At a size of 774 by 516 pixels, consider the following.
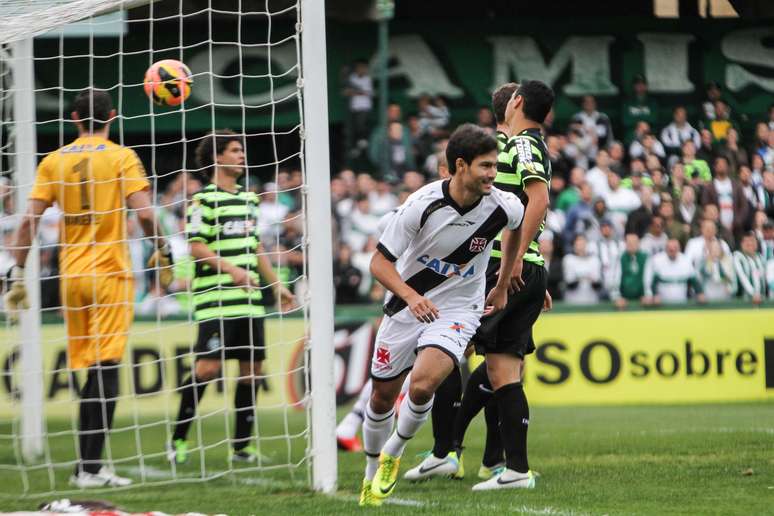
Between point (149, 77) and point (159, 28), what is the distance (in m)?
14.4

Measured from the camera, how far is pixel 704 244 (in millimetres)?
15758

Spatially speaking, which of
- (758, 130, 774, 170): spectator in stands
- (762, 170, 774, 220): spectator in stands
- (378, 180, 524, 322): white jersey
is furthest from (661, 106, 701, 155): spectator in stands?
(378, 180, 524, 322): white jersey

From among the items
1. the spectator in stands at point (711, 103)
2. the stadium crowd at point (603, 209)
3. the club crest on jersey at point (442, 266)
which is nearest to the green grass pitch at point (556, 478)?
the club crest on jersey at point (442, 266)

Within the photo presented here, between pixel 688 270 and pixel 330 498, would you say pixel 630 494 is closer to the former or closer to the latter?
pixel 330 498

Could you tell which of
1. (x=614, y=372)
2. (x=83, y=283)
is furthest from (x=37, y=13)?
(x=614, y=372)

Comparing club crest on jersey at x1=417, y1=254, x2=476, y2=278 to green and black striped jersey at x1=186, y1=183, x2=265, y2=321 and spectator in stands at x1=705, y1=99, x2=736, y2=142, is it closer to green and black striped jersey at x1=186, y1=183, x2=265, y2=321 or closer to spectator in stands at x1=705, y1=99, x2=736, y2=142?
Result: green and black striped jersey at x1=186, y1=183, x2=265, y2=321

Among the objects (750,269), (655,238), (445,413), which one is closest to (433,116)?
(655,238)

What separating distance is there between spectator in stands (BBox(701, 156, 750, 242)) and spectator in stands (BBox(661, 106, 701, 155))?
5.68 feet

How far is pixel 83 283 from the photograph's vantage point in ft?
25.2

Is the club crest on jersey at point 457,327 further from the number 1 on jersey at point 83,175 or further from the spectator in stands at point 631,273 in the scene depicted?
the spectator in stands at point 631,273

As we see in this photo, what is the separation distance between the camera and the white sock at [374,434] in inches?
271

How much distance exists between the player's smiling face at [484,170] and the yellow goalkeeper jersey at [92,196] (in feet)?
7.32

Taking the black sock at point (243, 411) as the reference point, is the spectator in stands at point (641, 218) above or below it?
above

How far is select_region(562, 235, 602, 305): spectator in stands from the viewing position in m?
15.5
